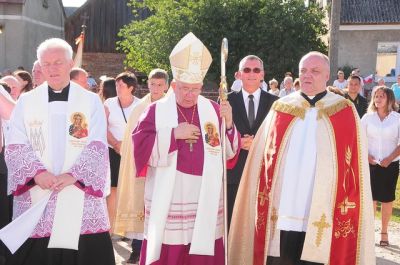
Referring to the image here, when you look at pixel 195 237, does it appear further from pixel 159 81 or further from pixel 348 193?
pixel 159 81

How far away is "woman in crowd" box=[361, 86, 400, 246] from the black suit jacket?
2342 mm

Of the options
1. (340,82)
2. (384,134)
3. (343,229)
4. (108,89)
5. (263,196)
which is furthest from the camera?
(340,82)

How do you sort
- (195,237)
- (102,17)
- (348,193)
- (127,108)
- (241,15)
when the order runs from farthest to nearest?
1. (102,17)
2. (241,15)
3. (127,108)
4. (348,193)
5. (195,237)

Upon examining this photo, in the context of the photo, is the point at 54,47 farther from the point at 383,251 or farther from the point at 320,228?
the point at 383,251

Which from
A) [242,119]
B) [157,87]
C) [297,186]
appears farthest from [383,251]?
[157,87]

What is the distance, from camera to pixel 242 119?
18.8ft

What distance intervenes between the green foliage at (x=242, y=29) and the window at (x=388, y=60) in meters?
5.01

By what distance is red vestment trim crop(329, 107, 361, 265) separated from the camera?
4.83 meters

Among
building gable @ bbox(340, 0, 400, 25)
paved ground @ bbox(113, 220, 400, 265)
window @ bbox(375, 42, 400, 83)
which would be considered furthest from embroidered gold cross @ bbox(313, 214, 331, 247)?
window @ bbox(375, 42, 400, 83)

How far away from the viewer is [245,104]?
5770 mm

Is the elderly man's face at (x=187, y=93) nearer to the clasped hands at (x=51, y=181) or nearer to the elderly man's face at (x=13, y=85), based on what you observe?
the clasped hands at (x=51, y=181)

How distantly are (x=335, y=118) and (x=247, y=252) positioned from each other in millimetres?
1442

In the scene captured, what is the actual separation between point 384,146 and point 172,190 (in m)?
4.23

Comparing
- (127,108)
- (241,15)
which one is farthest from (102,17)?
(127,108)
